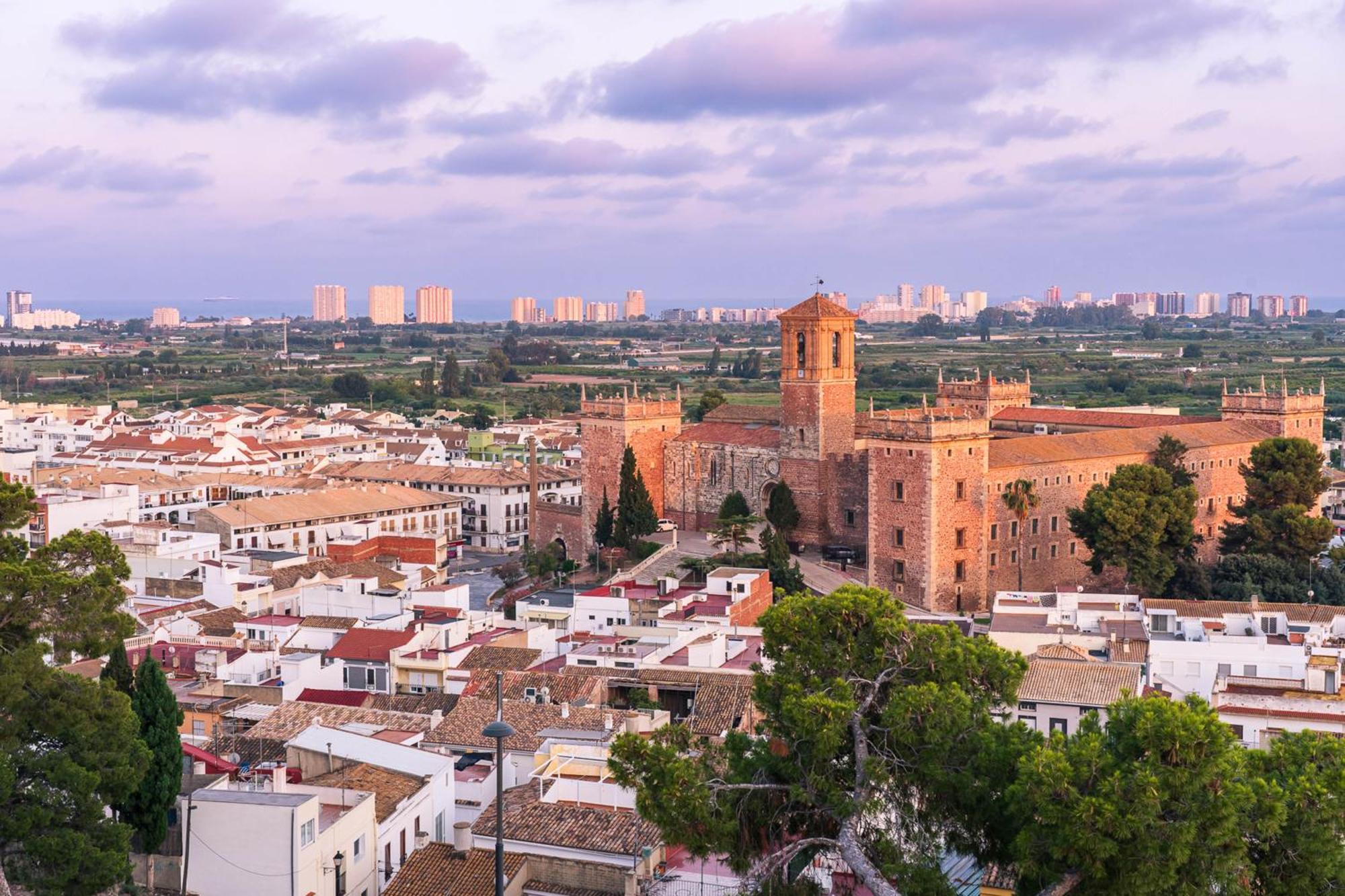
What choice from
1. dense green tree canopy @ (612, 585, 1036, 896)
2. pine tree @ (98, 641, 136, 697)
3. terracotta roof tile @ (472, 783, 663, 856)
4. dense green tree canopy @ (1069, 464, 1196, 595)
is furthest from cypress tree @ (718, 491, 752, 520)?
dense green tree canopy @ (612, 585, 1036, 896)

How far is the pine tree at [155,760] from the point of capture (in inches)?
616

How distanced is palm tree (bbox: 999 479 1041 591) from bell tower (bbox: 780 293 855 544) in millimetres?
4387

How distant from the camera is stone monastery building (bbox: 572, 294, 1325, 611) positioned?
3469cm

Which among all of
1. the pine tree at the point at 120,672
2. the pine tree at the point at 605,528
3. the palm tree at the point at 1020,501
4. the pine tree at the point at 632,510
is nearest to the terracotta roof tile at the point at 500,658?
the pine tree at the point at 120,672

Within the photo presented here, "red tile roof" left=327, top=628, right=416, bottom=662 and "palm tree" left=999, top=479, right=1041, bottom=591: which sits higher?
"palm tree" left=999, top=479, right=1041, bottom=591

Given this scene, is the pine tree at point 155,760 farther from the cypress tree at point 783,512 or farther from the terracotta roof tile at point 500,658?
the cypress tree at point 783,512

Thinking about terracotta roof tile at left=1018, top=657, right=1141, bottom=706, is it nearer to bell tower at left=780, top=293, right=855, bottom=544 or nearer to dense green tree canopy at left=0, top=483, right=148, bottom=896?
dense green tree canopy at left=0, top=483, right=148, bottom=896

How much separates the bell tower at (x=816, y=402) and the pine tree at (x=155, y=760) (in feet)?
79.0

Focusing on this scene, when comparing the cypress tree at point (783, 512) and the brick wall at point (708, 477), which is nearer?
the cypress tree at point (783, 512)

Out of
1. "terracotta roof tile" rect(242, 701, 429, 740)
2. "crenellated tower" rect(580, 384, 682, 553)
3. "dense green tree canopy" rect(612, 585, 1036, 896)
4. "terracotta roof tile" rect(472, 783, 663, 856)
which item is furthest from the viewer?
"crenellated tower" rect(580, 384, 682, 553)

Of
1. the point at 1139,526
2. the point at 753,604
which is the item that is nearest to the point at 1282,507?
the point at 1139,526

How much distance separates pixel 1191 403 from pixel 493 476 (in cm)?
4782

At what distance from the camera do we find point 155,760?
15766mm

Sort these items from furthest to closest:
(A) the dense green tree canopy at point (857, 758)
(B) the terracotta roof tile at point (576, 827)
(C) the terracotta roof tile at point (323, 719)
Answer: (C) the terracotta roof tile at point (323, 719), (B) the terracotta roof tile at point (576, 827), (A) the dense green tree canopy at point (857, 758)
